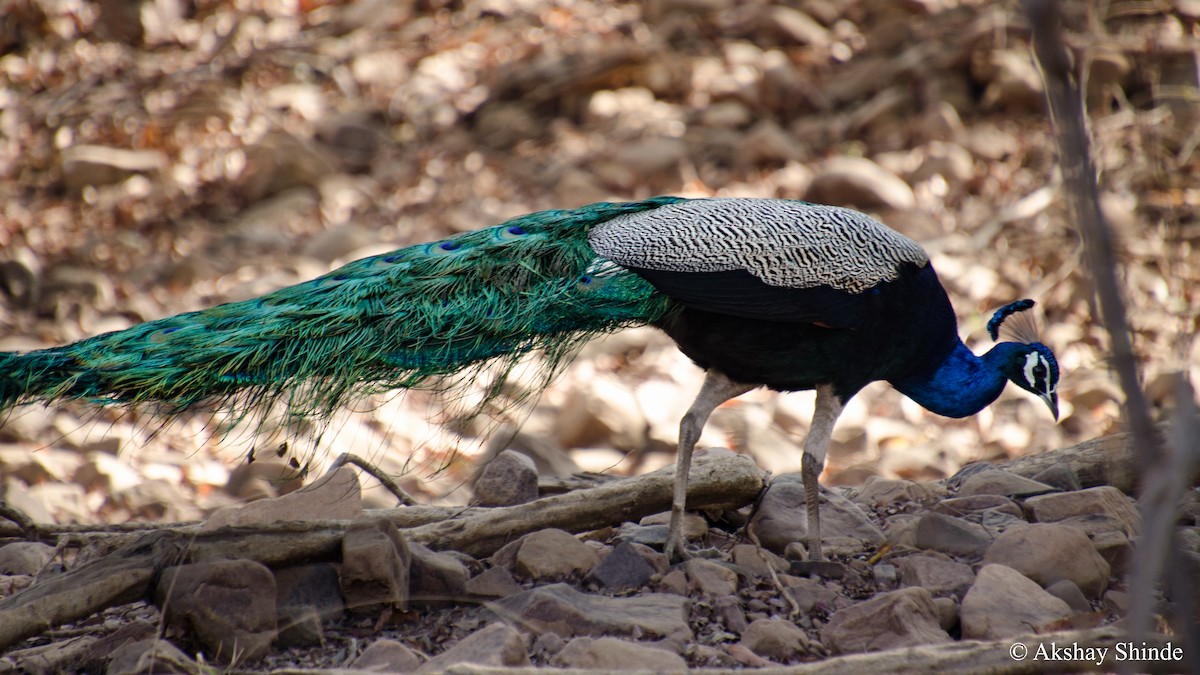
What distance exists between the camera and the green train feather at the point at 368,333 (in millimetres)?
2723

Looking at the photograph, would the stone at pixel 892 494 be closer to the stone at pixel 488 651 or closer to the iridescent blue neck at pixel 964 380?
the iridescent blue neck at pixel 964 380

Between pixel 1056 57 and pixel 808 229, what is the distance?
235 centimetres

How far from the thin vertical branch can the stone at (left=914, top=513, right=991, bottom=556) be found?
216 cm

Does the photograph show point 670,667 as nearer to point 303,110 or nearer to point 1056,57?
point 1056,57

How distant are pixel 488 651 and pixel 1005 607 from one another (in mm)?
1373

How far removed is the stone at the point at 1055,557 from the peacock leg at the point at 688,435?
3.06 feet

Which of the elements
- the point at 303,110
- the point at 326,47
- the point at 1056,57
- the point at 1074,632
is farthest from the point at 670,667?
the point at 326,47

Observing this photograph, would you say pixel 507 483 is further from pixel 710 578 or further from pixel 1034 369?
pixel 1034 369

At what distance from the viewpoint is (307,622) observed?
2.82 metres

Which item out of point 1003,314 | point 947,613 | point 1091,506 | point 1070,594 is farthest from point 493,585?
point 1003,314

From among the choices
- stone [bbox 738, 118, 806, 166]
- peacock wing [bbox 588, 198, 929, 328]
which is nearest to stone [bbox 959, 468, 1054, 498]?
peacock wing [bbox 588, 198, 929, 328]

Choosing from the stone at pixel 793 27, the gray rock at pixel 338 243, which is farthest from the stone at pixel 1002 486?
the stone at pixel 793 27

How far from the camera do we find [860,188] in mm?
7492

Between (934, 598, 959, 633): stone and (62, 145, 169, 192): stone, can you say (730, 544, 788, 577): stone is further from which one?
(62, 145, 169, 192): stone
